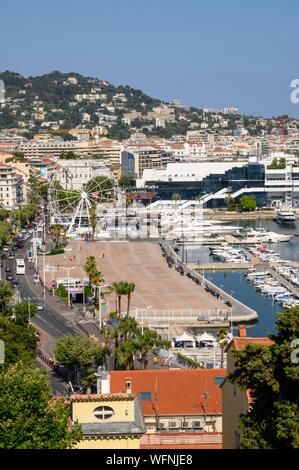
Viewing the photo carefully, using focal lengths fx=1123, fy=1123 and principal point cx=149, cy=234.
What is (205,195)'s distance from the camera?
3100 inches

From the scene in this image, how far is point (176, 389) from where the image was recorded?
56.0ft

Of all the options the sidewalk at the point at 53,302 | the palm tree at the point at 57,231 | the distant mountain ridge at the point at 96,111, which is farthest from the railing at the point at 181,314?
the distant mountain ridge at the point at 96,111

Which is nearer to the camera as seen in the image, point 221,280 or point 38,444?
point 38,444

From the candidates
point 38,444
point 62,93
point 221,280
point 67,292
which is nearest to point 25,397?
point 38,444

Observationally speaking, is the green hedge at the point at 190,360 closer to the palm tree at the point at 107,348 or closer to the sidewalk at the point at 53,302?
the palm tree at the point at 107,348

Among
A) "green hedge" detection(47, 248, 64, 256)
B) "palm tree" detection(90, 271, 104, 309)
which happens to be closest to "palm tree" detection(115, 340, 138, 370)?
"palm tree" detection(90, 271, 104, 309)

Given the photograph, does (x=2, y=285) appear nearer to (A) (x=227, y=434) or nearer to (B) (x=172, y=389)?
(B) (x=172, y=389)

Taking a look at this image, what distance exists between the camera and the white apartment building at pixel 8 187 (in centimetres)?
6850

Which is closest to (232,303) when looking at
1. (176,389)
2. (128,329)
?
(128,329)

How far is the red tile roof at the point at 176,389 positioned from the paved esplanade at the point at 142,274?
15.4 meters

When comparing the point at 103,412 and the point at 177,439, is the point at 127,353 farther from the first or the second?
the point at 103,412

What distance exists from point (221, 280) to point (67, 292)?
9.30 metres

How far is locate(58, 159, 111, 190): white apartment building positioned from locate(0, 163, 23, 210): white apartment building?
25.4 ft

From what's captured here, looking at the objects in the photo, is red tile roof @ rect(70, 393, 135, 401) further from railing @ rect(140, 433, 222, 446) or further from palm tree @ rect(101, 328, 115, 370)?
palm tree @ rect(101, 328, 115, 370)
